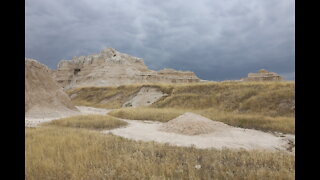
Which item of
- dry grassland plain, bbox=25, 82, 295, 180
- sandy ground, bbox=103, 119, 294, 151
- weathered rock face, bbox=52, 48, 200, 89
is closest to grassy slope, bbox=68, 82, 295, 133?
dry grassland plain, bbox=25, 82, 295, 180

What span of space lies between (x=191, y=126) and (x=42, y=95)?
17934 mm

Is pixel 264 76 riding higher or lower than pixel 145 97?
higher

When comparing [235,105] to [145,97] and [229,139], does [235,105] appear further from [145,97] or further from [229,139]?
[145,97]

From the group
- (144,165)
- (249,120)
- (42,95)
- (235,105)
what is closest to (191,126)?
(249,120)

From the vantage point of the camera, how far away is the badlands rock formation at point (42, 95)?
23822 millimetres

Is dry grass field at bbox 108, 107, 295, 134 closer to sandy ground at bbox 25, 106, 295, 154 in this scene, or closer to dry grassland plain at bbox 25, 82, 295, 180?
dry grassland plain at bbox 25, 82, 295, 180

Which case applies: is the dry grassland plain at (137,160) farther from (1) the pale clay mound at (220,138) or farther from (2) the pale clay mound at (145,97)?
(2) the pale clay mound at (145,97)

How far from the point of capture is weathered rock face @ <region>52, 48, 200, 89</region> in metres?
84.6

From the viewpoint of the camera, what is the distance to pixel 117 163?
649 cm

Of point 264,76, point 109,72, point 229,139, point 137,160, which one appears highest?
point 109,72

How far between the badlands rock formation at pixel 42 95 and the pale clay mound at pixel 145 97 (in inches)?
561

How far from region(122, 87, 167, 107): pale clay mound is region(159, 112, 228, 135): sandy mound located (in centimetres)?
2184

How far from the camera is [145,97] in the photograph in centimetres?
4184
